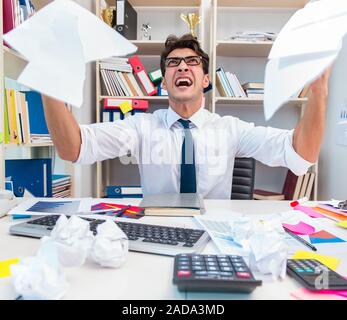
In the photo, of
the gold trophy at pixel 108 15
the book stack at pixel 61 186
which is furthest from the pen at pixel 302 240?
the gold trophy at pixel 108 15

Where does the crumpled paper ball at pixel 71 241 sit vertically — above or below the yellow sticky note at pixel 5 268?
above

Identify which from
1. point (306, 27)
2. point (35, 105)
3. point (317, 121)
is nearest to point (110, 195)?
point (35, 105)

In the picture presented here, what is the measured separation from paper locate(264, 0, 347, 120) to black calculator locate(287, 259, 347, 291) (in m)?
0.26

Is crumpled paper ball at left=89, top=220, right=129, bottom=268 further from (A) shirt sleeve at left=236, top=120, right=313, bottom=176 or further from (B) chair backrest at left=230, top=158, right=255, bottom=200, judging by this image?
(B) chair backrest at left=230, top=158, right=255, bottom=200

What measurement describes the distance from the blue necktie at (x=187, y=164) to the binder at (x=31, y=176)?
0.85 metres

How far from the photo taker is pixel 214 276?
455 mm

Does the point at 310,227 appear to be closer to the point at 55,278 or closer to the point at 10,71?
the point at 55,278

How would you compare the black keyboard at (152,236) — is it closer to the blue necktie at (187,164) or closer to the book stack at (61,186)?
the blue necktie at (187,164)

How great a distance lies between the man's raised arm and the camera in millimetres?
844

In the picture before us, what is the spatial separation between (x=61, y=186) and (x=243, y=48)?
1.65 metres

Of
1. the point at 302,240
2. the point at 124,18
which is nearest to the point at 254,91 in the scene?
the point at 124,18

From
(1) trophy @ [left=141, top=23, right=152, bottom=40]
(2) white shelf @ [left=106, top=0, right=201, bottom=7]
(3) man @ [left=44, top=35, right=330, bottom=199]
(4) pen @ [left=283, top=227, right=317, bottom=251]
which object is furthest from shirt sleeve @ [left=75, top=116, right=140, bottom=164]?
(2) white shelf @ [left=106, top=0, right=201, bottom=7]

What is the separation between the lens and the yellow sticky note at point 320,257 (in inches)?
22.7

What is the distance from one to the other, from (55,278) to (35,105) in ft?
5.11
